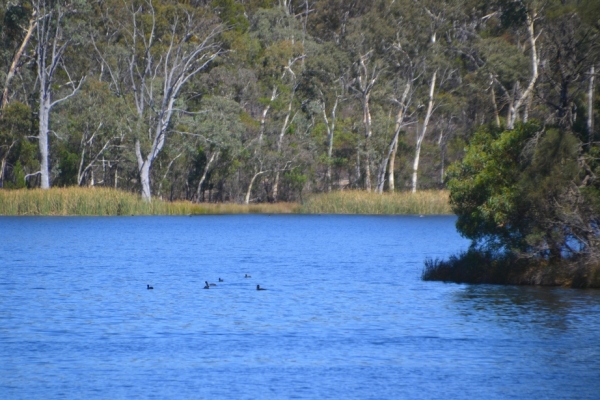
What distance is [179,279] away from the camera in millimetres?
24562

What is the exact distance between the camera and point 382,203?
56.5 meters

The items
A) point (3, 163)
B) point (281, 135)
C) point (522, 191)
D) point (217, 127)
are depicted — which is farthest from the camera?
point (281, 135)

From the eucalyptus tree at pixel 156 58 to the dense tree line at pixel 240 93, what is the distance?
0.13 m

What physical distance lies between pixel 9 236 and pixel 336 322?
2378 centimetres

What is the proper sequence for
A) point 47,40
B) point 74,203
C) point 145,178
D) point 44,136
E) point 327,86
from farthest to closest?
point 327,86, point 145,178, point 47,40, point 44,136, point 74,203

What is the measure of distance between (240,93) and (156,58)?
586 cm

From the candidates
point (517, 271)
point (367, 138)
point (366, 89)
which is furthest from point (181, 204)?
point (517, 271)

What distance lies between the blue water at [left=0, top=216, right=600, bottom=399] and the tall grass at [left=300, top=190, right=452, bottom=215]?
25337 millimetres

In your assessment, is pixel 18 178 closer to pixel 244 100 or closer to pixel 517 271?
pixel 244 100

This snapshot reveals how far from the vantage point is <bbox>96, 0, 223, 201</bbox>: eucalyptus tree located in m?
57.6

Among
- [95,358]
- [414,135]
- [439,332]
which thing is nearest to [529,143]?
[439,332]

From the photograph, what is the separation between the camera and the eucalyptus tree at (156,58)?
57625 mm

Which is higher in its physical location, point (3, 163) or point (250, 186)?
point (3, 163)

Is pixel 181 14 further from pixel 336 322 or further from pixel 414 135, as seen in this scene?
pixel 336 322
